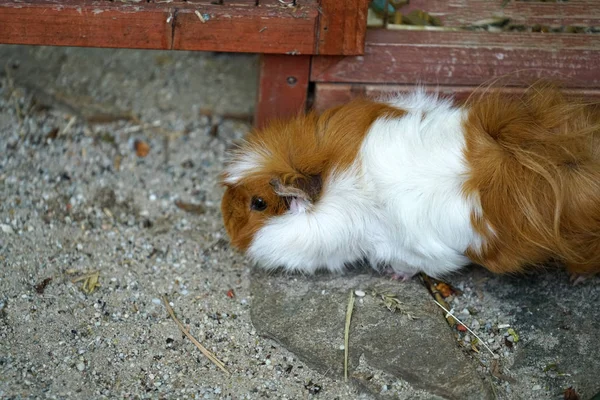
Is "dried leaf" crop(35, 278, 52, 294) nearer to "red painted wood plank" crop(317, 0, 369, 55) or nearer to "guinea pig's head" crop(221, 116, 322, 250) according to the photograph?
"guinea pig's head" crop(221, 116, 322, 250)

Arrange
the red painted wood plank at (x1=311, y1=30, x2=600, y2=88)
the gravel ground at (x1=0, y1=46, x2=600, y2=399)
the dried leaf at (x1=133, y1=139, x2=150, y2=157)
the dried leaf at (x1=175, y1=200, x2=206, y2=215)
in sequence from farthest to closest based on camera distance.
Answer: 1. the dried leaf at (x1=133, y1=139, x2=150, y2=157)
2. the dried leaf at (x1=175, y1=200, x2=206, y2=215)
3. the red painted wood plank at (x1=311, y1=30, x2=600, y2=88)
4. the gravel ground at (x1=0, y1=46, x2=600, y2=399)

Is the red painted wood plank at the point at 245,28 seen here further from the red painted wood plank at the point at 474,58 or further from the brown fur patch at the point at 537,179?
the brown fur patch at the point at 537,179

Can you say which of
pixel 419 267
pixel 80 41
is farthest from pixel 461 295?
pixel 80 41

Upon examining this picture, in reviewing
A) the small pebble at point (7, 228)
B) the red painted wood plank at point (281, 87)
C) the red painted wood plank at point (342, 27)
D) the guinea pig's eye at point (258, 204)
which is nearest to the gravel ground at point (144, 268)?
the small pebble at point (7, 228)

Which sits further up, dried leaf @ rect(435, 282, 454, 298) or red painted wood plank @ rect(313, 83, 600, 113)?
red painted wood plank @ rect(313, 83, 600, 113)

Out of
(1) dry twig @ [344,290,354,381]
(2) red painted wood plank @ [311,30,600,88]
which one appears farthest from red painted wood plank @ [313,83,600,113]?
(1) dry twig @ [344,290,354,381]

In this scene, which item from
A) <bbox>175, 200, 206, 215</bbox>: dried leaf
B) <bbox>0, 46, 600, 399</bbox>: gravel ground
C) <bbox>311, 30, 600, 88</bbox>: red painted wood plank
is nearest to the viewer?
<bbox>0, 46, 600, 399</bbox>: gravel ground
